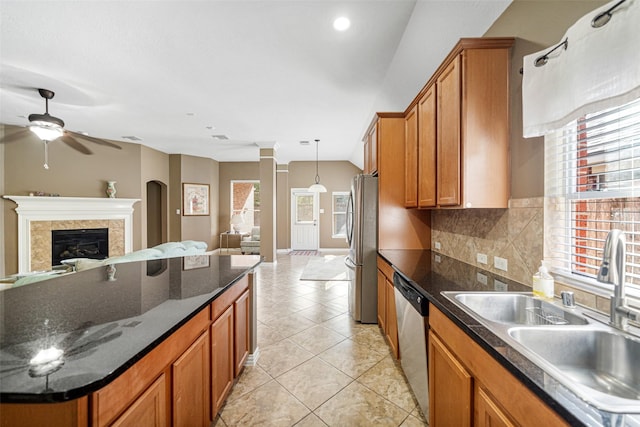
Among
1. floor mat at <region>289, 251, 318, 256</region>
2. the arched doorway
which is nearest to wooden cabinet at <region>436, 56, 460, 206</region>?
floor mat at <region>289, 251, 318, 256</region>

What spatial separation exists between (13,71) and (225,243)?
19.8ft

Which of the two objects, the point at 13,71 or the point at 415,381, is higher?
the point at 13,71

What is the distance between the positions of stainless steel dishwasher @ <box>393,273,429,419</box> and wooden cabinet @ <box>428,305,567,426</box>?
0.07m

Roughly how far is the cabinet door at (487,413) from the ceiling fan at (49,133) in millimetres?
4920

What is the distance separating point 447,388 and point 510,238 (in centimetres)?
101

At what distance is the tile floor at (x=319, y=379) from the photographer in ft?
5.45

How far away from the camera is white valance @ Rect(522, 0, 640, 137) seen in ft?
2.93

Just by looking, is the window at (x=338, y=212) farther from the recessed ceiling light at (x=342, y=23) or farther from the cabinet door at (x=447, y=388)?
the cabinet door at (x=447, y=388)

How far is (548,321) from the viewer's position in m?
1.18

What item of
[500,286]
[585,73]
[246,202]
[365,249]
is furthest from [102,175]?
[585,73]

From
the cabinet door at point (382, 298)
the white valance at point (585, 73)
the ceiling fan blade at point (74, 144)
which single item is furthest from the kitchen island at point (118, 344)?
the ceiling fan blade at point (74, 144)

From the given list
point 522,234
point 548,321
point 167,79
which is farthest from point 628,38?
point 167,79

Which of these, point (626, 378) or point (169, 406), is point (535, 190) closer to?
point (626, 378)

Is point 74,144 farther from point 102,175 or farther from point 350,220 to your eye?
point 350,220
